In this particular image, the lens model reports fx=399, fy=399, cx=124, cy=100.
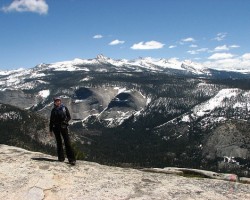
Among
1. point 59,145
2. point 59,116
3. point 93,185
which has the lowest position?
point 93,185

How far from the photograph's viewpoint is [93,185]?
86.8 feet

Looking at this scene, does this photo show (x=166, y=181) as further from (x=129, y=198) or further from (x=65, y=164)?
(x=65, y=164)

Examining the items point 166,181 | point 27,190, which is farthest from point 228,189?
point 27,190

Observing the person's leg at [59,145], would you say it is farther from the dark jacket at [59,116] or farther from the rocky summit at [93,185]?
the rocky summit at [93,185]

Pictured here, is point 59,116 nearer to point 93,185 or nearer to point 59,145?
point 59,145

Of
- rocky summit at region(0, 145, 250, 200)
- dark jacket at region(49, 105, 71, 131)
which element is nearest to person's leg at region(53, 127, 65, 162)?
dark jacket at region(49, 105, 71, 131)

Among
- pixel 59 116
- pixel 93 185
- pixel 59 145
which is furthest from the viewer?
pixel 59 145

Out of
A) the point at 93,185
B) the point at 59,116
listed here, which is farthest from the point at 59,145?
the point at 93,185

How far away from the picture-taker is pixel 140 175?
29516 mm

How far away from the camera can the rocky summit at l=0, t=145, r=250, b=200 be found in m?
25.2

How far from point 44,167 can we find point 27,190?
3.56 m

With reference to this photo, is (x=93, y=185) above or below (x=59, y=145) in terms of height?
below

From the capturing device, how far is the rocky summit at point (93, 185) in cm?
2525

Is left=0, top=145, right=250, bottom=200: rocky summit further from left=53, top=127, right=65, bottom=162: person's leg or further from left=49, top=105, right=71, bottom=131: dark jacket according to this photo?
left=49, top=105, right=71, bottom=131: dark jacket
